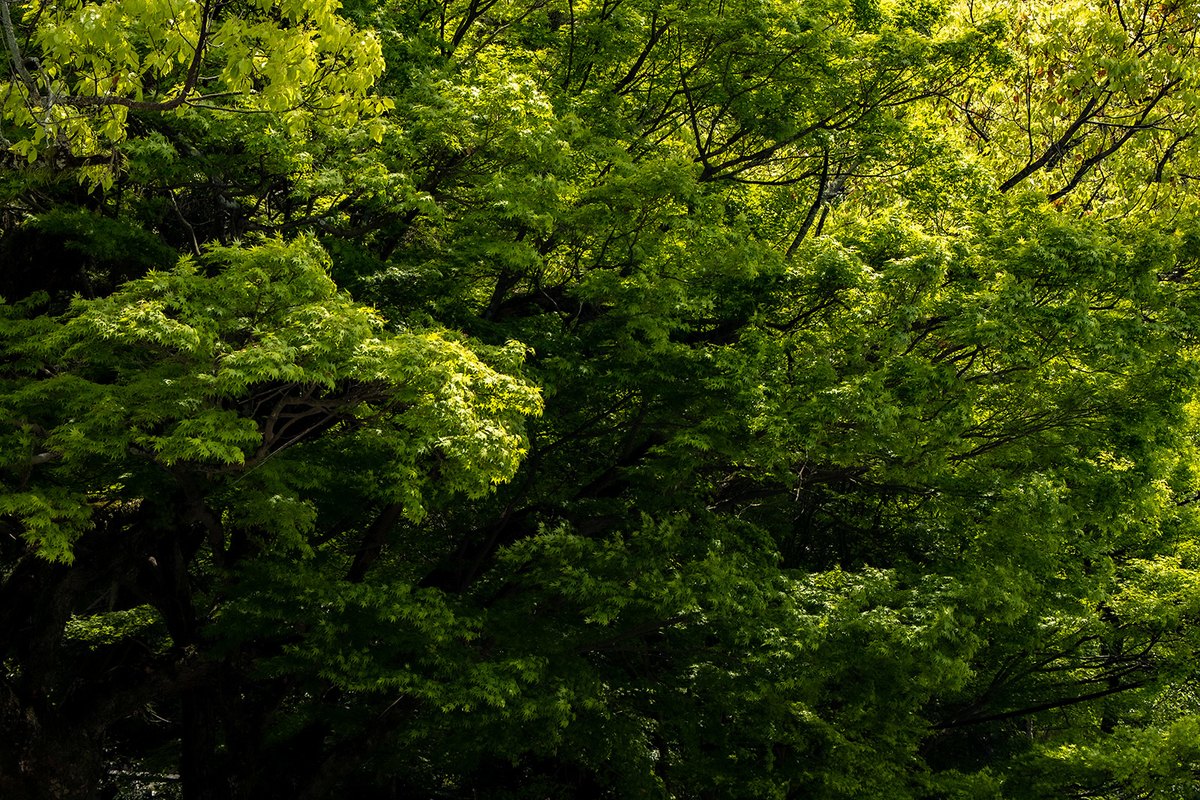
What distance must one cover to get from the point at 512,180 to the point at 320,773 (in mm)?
7522

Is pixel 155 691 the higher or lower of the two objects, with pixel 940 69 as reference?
lower

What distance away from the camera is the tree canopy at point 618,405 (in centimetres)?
834

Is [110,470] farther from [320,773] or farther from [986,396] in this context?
[986,396]

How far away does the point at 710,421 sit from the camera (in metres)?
10.4

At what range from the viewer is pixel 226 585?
10.7 metres

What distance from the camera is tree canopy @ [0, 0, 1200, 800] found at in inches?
328

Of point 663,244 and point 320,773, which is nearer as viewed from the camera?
point 663,244

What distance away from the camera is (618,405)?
12477mm

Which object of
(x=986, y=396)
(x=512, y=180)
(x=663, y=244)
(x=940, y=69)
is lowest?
(x=512, y=180)

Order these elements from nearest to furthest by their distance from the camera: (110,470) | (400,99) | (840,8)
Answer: (110,470) → (400,99) → (840,8)

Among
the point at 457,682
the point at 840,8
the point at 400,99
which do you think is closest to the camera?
the point at 457,682

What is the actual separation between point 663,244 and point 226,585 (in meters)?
6.19

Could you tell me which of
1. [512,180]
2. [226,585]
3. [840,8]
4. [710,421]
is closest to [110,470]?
[226,585]

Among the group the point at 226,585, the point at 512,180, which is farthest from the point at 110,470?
the point at 512,180
